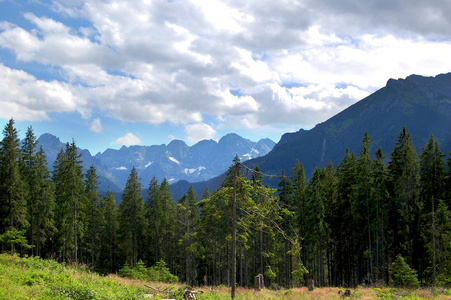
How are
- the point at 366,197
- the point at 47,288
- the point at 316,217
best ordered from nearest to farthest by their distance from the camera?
1. the point at 47,288
2. the point at 366,197
3. the point at 316,217

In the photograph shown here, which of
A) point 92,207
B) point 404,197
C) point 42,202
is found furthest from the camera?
point 92,207

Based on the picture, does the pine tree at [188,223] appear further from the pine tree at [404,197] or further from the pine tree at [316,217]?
the pine tree at [404,197]

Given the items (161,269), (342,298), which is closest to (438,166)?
(342,298)

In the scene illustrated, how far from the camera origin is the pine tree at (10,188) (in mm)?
29688

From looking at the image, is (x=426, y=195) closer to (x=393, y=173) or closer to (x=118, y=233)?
(x=393, y=173)

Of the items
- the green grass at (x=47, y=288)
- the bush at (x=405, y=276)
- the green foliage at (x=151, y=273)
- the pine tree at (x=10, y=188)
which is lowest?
the green foliage at (x=151, y=273)

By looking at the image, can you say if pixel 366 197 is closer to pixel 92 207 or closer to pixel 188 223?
pixel 188 223

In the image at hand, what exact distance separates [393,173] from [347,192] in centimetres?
516

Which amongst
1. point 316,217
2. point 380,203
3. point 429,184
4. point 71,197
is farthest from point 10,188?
point 429,184

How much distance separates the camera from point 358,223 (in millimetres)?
32156

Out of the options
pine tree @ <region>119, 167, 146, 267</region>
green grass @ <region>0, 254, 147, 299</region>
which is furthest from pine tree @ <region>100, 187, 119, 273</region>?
green grass @ <region>0, 254, 147, 299</region>

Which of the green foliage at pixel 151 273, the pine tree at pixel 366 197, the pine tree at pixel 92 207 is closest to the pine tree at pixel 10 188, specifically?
the pine tree at pixel 92 207

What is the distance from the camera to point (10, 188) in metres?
29.6

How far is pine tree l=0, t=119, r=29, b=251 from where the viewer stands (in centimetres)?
2969
